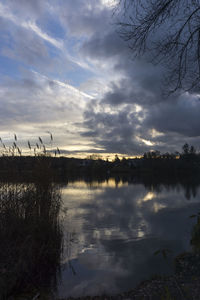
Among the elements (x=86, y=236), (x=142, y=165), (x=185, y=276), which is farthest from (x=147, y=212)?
(x=142, y=165)

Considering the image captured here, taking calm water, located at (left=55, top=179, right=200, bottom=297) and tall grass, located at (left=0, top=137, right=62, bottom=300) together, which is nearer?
tall grass, located at (left=0, top=137, right=62, bottom=300)

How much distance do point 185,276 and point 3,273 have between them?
3843 mm

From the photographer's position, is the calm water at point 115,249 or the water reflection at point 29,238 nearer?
the water reflection at point 29,238

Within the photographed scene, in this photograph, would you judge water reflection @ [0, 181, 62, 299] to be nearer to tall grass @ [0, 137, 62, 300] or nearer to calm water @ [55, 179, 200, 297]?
tall grass @ [0, 137, 62, 300]

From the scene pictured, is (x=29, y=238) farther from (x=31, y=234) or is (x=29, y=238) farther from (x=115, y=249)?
(x=115, y=249)

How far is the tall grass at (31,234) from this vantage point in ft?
17.2

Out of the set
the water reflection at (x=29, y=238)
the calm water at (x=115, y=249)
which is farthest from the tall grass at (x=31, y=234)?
the calm water at (x=115, y=249)

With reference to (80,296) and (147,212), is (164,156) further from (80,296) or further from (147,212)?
(80,296)

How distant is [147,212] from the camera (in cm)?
1588

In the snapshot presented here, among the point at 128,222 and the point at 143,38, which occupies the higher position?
the point at 143,38

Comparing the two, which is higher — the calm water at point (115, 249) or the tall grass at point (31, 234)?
the tall grass at point (31, 234)

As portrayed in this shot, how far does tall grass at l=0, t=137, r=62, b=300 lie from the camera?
5.23m

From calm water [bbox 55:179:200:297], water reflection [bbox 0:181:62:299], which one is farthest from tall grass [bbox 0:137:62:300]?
calm water [bbox 55:179:200:297]

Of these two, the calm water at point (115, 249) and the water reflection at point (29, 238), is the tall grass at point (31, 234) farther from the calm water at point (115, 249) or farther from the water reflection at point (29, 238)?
the calm water at point (115, 249)
